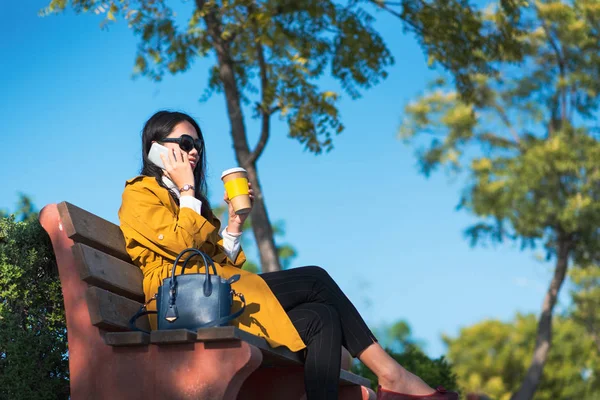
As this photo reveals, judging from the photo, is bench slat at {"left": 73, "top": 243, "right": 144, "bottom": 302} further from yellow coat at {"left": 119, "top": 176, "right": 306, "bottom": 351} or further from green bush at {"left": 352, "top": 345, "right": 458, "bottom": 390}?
green bush at {"left": 352, "top": 345, "right": 458, "bottom": 390}

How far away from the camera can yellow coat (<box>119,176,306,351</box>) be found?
352cm

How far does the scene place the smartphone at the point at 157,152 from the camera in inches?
155

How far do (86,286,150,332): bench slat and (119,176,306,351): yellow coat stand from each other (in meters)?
0.13

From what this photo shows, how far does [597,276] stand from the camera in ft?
95.5

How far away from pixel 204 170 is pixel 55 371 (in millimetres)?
1249

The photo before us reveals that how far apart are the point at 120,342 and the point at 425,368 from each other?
461 cm

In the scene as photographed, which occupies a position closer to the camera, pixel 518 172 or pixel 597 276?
pixel 518 172

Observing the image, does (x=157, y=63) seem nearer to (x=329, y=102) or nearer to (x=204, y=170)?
(x=329, y=102)

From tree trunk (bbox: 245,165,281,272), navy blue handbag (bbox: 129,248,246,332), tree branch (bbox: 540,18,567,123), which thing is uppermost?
tree branch (bbox: 540,18,567,123)

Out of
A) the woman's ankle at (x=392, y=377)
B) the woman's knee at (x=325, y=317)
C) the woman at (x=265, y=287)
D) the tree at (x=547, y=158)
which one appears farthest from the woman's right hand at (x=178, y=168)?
the tree at (x=547, y=158)

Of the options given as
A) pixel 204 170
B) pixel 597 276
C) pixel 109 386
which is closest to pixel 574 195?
pixel 597 276

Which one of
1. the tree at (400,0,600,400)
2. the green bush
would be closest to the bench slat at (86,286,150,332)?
the green bush

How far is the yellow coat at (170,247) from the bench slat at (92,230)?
0.07 meters

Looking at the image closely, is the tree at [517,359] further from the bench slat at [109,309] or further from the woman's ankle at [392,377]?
the bench slat at [109,309]
